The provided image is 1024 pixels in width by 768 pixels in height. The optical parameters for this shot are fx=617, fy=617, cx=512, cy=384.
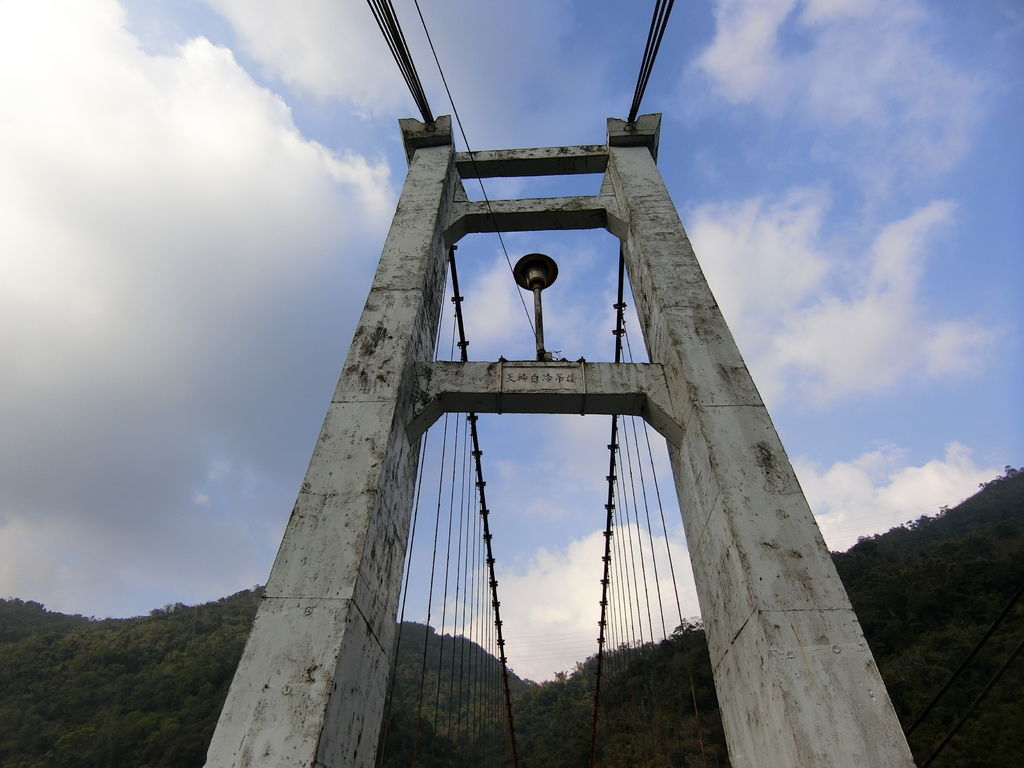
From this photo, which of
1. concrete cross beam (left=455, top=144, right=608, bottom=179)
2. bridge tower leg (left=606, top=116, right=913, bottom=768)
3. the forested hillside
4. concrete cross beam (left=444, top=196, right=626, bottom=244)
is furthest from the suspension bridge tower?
the forested hillside

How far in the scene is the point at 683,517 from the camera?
423 centimetres

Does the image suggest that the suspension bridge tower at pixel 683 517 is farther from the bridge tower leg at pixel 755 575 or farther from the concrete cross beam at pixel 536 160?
the concrete cross beam at pixel 536 160

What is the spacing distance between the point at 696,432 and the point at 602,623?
11571mm

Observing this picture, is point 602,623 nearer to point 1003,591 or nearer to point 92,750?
point 1003,591

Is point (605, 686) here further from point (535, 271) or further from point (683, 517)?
point (683, 517)

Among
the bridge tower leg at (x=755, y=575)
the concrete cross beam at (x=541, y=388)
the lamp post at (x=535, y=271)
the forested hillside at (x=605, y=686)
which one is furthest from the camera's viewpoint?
the forested hillside at (x=605, y=686)

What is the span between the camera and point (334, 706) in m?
2.84

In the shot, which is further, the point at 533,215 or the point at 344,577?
the point at 533,215

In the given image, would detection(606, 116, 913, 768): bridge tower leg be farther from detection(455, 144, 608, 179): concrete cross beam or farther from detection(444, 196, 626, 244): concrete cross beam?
detection(455, 144, 608, 179): concrete cross beam

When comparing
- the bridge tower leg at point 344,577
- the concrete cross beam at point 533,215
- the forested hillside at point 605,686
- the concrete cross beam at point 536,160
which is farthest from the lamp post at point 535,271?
the forested hillside at point 605,686

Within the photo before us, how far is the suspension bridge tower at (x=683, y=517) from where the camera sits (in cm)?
273

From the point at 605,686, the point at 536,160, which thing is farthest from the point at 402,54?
the point at 605,686

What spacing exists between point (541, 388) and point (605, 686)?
1521 inches

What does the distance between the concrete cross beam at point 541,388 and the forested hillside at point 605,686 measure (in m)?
15.5
